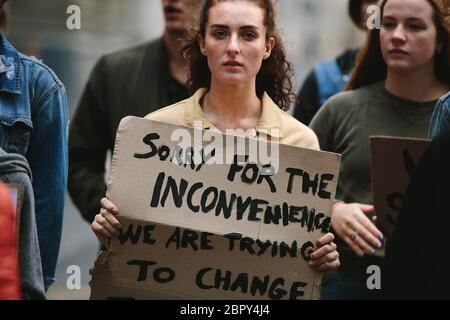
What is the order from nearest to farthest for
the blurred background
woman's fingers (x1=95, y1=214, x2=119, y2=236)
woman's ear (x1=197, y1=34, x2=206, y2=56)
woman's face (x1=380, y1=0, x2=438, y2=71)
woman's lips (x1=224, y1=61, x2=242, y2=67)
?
woman's fingers (x1=95, y1=214, x2=119, y2=236), woman's lips (x1=224, y1=61, x2=242, y2=67), woman's ear (x1=197, y1=34, x2=206, y2=56), woman's face (x1=380, y1=0, x2=438, y2=71), the blurred background

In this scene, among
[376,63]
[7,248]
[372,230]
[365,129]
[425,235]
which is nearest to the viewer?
[7,248]

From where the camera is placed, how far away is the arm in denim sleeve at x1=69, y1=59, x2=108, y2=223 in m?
6.00

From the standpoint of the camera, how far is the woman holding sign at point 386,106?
488cm

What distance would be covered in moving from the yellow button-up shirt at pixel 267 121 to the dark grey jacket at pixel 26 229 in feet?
3.47

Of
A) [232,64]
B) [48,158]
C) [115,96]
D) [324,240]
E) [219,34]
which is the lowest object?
[324,240]

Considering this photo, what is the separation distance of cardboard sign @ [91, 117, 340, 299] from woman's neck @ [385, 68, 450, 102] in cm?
112

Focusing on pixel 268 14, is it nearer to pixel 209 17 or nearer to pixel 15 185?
pixel 209 17

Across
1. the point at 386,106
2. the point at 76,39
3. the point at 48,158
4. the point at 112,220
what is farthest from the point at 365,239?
the point at 76,39

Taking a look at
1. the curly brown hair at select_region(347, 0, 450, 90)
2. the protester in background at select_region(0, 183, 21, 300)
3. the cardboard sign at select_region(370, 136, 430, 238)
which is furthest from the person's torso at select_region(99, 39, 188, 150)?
the protester in background at select_region(0, 183, 21, 300)

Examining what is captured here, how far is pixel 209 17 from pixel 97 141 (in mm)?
1826

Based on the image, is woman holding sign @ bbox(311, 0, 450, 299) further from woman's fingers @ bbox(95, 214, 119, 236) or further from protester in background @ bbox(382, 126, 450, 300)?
protester in background @ bbox(382, 126, 450, 300)

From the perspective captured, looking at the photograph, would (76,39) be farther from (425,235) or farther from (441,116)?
(425,235)

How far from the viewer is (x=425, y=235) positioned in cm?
304

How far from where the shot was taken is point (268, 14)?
446cm
